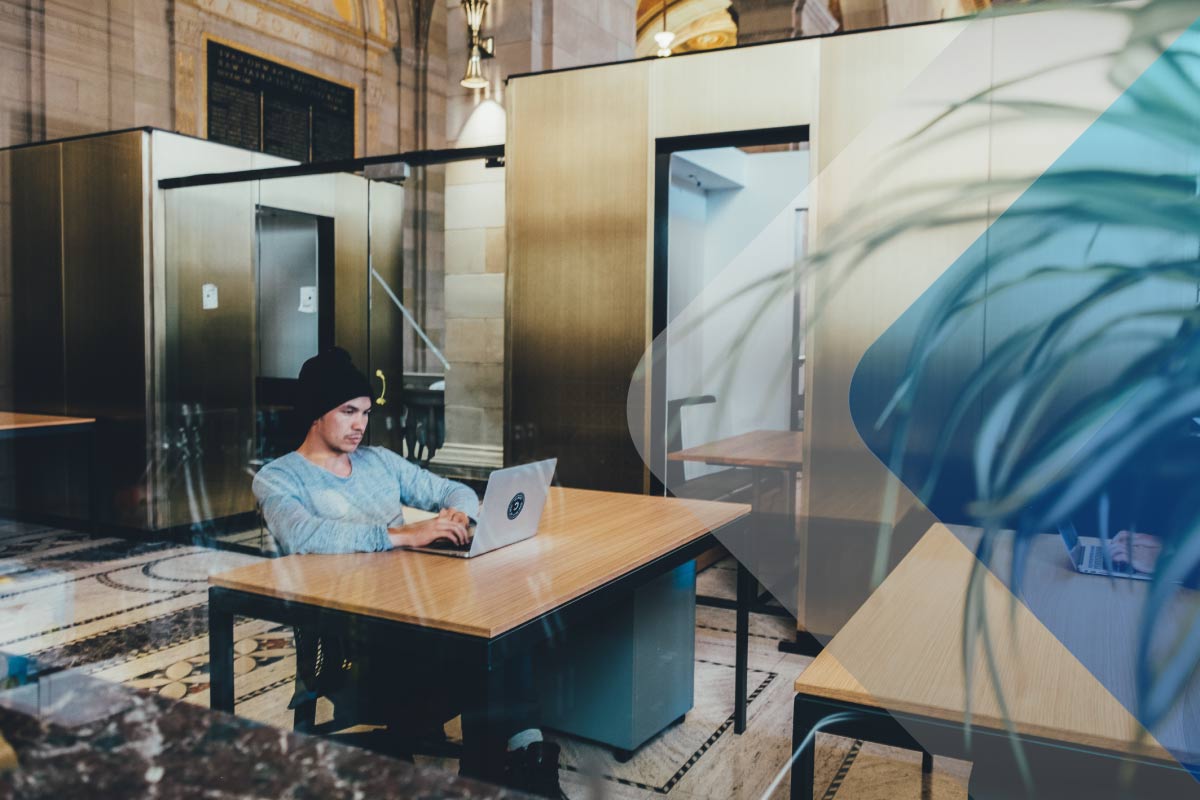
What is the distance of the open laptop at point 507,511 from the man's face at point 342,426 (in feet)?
1.36

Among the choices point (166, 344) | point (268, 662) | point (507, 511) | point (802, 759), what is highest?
point (166, 344)

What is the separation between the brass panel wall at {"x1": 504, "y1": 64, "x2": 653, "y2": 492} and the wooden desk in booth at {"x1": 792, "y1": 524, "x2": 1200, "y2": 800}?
2375 millimetres

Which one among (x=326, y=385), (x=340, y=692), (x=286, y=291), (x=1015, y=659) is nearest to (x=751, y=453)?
(x=326, y=385)

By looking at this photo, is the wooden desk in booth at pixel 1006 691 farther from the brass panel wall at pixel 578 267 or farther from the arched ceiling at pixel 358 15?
the arched ceiling at pixel 358 15

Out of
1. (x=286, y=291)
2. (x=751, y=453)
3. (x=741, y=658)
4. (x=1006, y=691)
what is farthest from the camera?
(x=286, y=291)

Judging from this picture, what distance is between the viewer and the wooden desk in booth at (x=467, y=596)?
1.83 meters

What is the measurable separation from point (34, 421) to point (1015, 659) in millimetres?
5780

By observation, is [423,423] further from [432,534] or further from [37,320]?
[432,534]

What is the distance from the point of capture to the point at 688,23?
Result: 15570mm

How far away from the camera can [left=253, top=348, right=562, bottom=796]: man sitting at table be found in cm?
225

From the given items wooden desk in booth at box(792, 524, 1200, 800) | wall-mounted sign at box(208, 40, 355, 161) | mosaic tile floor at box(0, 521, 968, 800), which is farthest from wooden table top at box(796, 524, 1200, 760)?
wall-mounted sign at box(208, 40, 355, 161)

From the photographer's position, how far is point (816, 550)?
12.5 ft

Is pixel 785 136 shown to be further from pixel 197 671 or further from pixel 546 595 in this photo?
pixel 197 671
